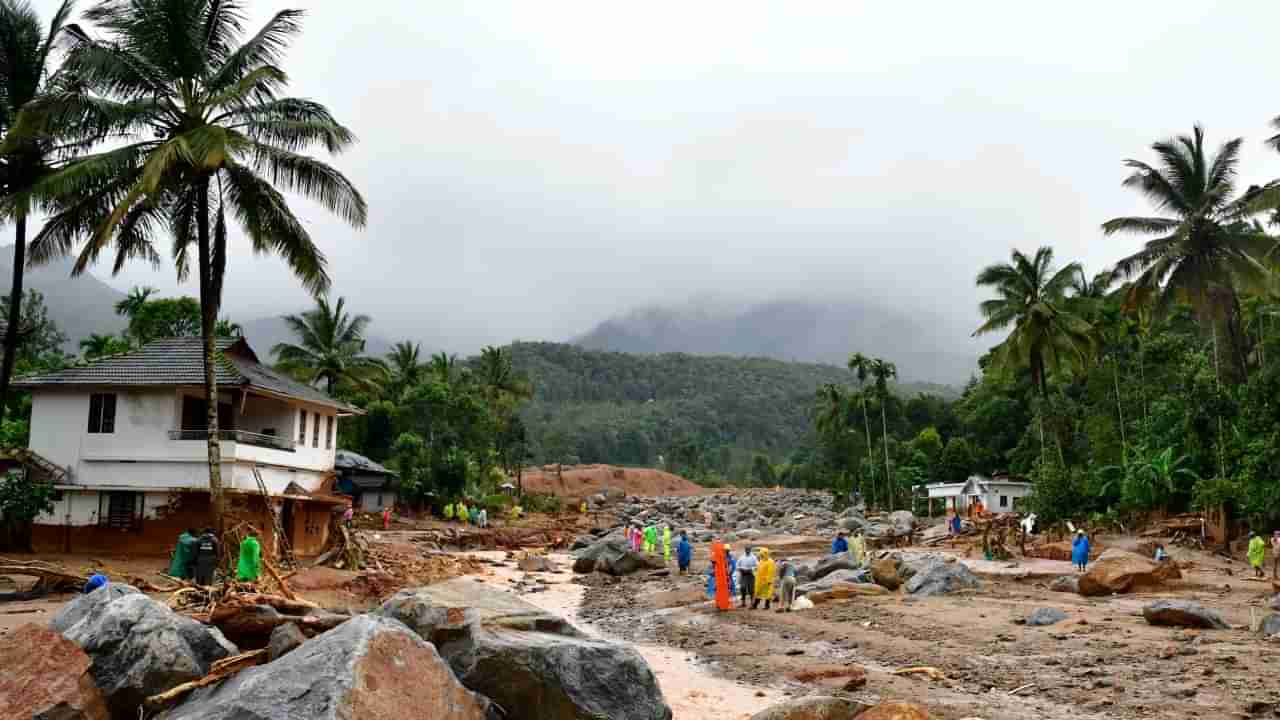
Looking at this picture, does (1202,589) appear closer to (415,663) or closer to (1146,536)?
(1146,536)

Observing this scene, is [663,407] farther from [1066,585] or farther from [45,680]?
[45,680]

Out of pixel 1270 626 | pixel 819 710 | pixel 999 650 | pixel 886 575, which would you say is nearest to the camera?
pixel 819 710

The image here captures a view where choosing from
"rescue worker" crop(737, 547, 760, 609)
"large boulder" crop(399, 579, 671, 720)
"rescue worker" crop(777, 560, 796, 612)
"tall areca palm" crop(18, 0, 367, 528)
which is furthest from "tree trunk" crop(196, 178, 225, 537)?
"large boulder" crop(399, 579, 671, 720)

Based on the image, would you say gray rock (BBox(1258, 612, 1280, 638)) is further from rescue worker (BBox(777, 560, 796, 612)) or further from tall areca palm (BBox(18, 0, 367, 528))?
tall areca palm (BBox(18, 0, 367, 528))

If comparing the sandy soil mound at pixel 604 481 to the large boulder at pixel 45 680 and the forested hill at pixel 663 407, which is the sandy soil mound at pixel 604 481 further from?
the large boulder at pixel 45 680

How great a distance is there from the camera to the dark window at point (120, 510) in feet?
89.1

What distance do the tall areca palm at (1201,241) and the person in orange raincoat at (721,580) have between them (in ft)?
74.6

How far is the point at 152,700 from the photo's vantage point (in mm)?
8750

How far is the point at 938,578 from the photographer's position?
23.7 meters

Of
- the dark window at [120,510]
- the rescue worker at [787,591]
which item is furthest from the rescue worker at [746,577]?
the dark window at [120,510]

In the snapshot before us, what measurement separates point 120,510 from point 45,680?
69.1 ft

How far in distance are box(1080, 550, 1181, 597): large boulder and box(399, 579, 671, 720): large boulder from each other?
15.2m

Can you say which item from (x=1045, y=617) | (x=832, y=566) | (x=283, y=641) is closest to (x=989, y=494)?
(x=832, y=566)

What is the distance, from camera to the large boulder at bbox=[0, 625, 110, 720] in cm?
830
